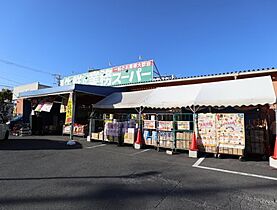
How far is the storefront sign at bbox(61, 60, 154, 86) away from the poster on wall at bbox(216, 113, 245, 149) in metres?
11.3

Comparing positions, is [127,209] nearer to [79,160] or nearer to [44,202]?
[44,202]

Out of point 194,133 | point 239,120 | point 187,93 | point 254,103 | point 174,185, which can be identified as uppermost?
point 187,93

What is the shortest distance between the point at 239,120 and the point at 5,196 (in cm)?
742

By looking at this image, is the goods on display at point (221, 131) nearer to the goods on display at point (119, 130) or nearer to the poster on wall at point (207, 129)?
the poster on wall at point (207, 129)

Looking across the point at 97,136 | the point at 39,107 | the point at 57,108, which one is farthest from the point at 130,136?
the point at 57,108

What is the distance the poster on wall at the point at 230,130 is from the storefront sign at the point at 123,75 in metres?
11.3

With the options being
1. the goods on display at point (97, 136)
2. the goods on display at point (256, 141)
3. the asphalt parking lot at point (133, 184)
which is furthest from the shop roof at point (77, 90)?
the goods on display at point (256, 141)

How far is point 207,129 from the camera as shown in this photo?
8.02 meters

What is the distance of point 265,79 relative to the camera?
859 centimetres

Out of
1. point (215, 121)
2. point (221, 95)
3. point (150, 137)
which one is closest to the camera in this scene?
point (215, 121)

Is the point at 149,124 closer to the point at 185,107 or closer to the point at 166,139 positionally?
the point at 166,139

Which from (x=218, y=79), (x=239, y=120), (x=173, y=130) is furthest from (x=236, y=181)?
(x=218, y=79)

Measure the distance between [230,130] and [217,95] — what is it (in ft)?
5.35

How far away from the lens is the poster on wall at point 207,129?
7879 millimetres
